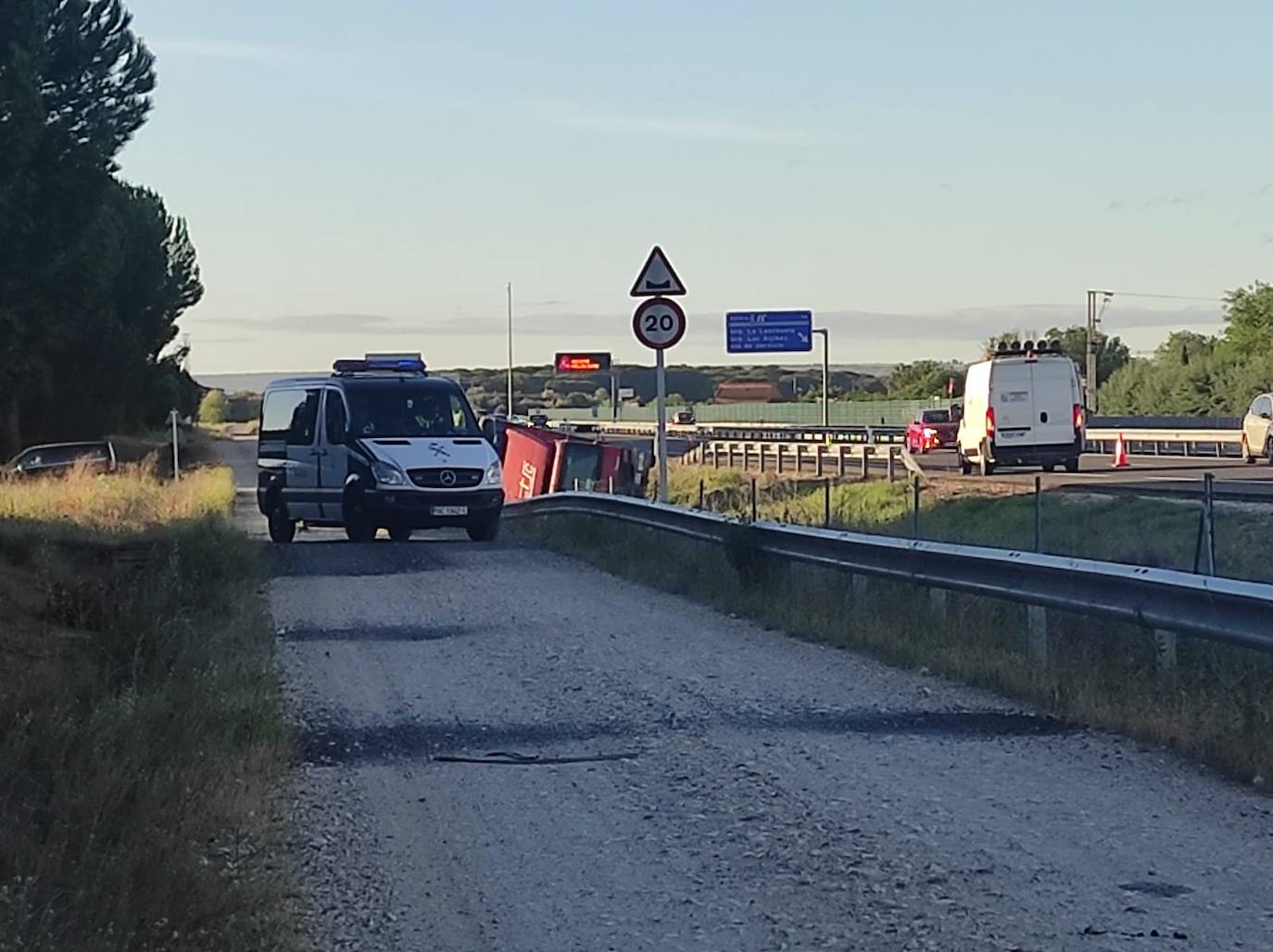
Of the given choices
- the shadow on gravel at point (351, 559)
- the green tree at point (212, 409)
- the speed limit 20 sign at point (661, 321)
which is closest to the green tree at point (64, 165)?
the shadow on gravel at point (351, 559)

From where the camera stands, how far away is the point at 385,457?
23.1 metres

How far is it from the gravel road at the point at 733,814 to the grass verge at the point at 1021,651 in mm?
252

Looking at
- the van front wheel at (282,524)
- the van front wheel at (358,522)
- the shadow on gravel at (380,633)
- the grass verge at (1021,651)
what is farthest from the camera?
the van front wheel at (282,524)

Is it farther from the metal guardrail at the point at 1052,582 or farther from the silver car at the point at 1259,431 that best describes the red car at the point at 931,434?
the metal guardrail at the point at 1052,582

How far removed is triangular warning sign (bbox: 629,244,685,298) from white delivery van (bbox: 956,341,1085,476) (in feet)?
65.6

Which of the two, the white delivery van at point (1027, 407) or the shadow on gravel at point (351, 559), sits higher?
the white delivery van at point (1027, 407)

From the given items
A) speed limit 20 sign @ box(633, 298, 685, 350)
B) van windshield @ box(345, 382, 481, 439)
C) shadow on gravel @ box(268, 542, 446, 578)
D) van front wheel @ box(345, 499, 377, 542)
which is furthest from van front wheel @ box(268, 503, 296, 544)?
speed limit 20 sign @ box(633, 298, 685, 350)

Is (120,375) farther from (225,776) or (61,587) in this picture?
(225,776)

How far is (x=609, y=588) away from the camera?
56.0 feet

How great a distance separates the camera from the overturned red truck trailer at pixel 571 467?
39.6m

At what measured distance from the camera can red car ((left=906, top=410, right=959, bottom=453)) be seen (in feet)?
195

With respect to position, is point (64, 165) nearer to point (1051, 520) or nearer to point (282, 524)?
point (282, 524)

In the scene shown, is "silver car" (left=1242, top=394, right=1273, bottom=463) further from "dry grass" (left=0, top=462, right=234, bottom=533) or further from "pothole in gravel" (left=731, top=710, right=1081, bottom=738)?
"pothole in gravel" (left=731, top=710, right=1081, bottom=738)

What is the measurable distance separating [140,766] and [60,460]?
126ft
